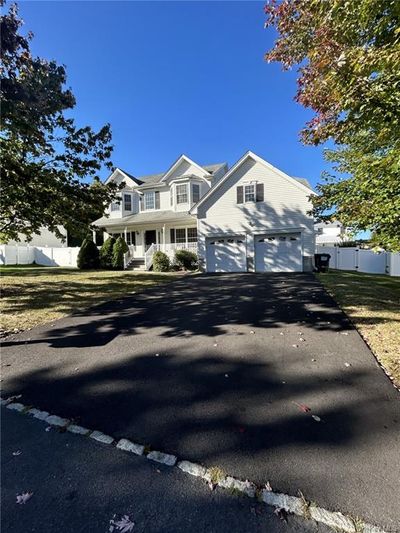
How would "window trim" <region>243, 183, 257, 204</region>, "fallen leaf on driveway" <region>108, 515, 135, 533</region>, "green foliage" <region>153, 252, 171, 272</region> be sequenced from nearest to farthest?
"fallen leaf on driveway" <region>108, 515, 135, 533</region>, "window trim" <region>243, 183, 257, 204</region>, "green foliage" <region>153, 252, 171, 272</region>

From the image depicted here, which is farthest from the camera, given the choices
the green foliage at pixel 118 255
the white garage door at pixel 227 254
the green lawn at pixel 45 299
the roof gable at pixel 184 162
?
the roof gable at pixel 184 162

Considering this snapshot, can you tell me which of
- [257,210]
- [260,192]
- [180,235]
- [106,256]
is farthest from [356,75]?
[106,256]

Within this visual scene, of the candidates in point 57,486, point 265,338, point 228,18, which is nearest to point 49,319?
point 265,338

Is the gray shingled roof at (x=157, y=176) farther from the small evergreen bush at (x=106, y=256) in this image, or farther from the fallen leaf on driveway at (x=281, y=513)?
the fallen leaf on driveway at (x=281, y=513)

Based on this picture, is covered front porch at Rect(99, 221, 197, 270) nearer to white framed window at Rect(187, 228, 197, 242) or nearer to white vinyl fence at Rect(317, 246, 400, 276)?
white framed window at Rect(187, 228, 197, 242)

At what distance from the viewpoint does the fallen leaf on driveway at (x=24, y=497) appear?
193 cm

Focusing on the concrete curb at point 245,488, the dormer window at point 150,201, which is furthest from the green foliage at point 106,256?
the concrete curb at point 245,488

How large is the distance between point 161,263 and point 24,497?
57.7 feet

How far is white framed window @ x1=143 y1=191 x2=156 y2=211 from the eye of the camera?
2386 cm

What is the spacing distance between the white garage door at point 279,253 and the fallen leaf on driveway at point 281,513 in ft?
53.9

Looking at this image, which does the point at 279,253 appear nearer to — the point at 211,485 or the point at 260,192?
the point at 260,192

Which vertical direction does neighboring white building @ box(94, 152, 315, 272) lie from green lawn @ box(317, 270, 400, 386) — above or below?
above

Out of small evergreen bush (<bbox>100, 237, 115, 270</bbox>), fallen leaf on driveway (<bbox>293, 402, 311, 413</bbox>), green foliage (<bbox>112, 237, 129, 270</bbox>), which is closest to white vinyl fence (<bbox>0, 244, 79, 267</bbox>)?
small evergreen bush (<bbox>100, 237, 115, 270</bbox>)

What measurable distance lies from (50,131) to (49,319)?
6.35 m
